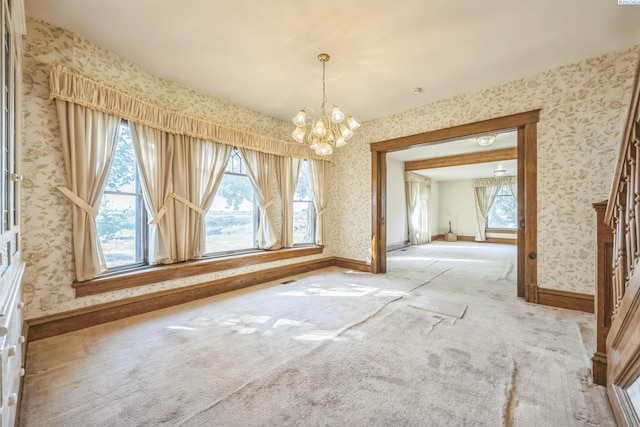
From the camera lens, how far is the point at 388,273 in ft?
15.3

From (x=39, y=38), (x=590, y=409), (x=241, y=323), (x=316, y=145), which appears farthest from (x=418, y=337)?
(x=39, y=38)

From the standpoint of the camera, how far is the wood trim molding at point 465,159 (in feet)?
20.4

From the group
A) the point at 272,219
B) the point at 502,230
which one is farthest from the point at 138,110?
the point at 502,230

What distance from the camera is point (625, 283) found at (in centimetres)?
146

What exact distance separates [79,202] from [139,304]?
3.93 ft

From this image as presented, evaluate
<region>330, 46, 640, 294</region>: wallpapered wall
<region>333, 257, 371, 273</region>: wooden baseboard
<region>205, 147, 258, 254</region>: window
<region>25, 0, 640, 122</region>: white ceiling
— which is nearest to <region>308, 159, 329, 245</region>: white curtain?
<region>333, 257, 371, 273</region>: wooden baseboard

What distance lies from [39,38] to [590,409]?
482cm

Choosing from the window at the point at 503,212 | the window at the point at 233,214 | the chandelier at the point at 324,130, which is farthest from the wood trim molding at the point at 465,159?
the window at the point at 233,214

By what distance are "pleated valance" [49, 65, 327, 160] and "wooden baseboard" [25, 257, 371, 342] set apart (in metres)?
1.92

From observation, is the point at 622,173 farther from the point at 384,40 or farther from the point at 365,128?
the point at 365,128

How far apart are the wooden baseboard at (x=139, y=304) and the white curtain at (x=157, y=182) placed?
1.46ft

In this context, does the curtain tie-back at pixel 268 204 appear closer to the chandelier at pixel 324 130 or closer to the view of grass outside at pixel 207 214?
the view of grass outside at pixel 207 214

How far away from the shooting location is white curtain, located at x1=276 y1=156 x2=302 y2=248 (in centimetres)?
447

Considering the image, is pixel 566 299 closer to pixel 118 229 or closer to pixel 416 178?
pixel 118 229
